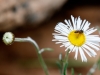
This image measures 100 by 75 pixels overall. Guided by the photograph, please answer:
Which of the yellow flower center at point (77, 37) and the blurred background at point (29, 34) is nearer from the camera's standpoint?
the yellow flower center at point (77, 37)

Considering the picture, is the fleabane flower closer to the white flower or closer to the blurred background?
the white flower

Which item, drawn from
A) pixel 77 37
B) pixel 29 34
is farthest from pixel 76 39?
pixel 29 34

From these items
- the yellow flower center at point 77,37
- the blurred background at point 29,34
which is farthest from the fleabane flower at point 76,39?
the blurred background at point 29,34

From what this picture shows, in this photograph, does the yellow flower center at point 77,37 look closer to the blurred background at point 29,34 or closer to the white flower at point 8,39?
the white flower at point 8,39

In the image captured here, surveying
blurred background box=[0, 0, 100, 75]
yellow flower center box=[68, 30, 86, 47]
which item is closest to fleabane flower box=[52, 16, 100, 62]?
yellow flower center box=[68, 30, 86, 47]

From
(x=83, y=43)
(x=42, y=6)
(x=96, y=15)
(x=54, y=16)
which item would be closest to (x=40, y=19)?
(x=42, y=6)

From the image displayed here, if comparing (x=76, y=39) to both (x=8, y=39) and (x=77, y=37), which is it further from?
(x=8, y=39)

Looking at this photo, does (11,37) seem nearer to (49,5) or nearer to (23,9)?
(23,9)
